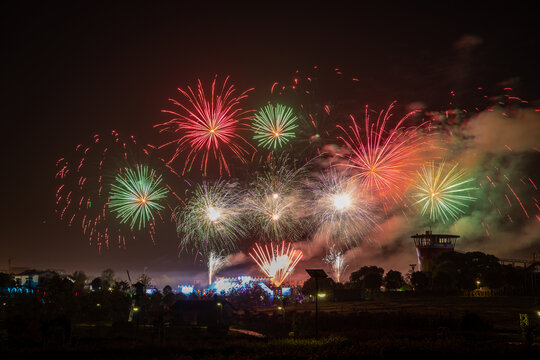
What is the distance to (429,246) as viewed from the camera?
115375 mm

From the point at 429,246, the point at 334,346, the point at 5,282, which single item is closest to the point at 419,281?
the point at 429,246

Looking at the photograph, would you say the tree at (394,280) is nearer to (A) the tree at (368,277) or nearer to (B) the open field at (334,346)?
(A) the tree at (368,277)

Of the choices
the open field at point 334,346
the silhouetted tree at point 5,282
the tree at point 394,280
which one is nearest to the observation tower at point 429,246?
the tree at point 394,280

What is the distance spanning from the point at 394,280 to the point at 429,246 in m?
12.8

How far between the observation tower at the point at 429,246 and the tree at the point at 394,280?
6481 millimetres

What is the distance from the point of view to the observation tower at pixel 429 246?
375 feet

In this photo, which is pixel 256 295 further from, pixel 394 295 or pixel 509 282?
pixel 509 282

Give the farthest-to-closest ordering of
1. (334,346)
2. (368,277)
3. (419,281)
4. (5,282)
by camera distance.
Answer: (368,277) < (5,282) < (419,281) < (334,346)

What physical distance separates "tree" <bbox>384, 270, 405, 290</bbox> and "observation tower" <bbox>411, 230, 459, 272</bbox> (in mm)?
6481

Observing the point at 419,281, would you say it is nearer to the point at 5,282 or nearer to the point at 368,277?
the point at 368,277

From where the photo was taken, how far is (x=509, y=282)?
87000 millimetres

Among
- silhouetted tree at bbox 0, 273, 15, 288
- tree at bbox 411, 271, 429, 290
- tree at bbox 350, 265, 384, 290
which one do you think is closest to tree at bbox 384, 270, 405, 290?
tree at bbox 350, 265, 384, 290

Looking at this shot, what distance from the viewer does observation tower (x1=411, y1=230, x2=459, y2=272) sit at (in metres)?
114

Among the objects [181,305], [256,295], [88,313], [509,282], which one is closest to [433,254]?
[509,282]
